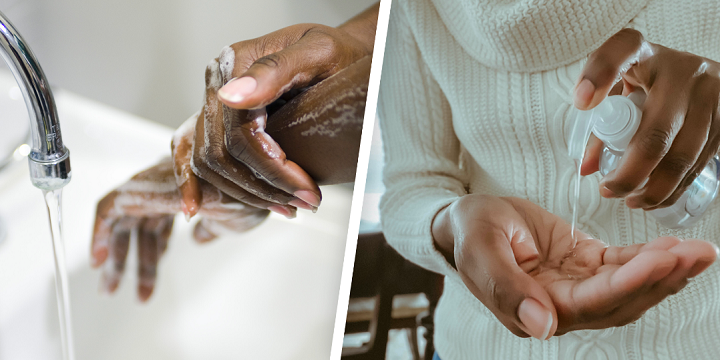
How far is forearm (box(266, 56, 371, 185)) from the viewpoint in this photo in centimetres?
33

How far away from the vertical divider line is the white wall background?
4.2 inches

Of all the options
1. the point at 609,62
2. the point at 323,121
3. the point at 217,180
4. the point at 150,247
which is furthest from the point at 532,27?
the point at 150,247

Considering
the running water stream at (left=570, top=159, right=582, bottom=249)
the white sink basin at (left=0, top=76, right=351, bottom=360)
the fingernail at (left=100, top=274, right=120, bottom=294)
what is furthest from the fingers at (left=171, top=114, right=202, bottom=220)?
the running water stream at (left=570, top=159, right=582, bottom=249)

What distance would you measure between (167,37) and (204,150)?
219 millimetres

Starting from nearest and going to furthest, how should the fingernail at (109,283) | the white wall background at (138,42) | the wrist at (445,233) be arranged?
the wrist at (445,233), the white wall background at (138,42), the fingernail at (109,283)

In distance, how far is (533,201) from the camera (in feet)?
1.15

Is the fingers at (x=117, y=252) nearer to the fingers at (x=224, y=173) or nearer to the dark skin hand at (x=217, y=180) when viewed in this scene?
the dark skin hand at (x=217, y=180)

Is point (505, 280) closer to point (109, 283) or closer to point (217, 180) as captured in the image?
point (217, 180)

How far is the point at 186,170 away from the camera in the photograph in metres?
0.44

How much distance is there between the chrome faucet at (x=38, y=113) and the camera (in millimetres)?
339

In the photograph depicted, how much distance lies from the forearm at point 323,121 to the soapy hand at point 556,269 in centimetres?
12

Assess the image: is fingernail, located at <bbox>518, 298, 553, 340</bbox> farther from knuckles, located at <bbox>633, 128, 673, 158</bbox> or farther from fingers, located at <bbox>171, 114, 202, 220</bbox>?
fingers, located at <bbox>171, 114, 202, 220</bbox>

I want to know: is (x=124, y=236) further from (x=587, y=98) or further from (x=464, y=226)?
(x=587, y=98)

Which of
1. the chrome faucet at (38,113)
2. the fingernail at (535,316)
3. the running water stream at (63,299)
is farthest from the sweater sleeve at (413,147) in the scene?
the running water stream at (63,299)
